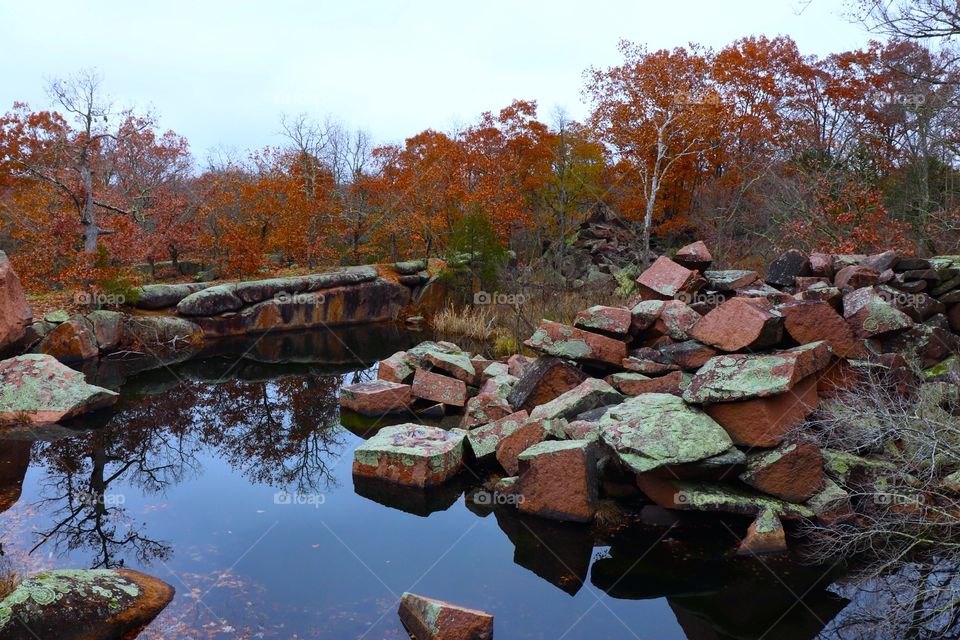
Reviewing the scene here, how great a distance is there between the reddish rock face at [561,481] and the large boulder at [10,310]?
11.6m

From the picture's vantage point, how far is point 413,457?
778 cm

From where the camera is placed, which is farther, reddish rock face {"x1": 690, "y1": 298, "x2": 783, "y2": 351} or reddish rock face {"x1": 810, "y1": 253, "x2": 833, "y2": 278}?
reddish rock face {"x1": 810, "y1": 253, "x2": 833, "y2": 278}

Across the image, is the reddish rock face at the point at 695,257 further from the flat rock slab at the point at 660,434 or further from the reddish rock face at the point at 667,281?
the flat rock slab at the point at 660,434

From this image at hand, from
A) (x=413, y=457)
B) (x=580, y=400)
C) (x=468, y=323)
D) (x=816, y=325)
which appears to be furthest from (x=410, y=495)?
(x=468, y=323)

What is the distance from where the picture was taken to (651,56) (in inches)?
810

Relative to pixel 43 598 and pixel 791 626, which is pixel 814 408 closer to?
pixel 791 626

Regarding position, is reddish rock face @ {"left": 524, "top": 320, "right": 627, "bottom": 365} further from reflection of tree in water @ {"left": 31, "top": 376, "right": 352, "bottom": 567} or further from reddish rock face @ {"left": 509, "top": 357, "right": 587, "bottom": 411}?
reflection of tree in water @ {"left": 31, "top": 376, "right": 352, "bottom": 567}

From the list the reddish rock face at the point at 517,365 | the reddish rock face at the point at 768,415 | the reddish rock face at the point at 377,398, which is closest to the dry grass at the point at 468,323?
the reddish rock face at the point at 517,365

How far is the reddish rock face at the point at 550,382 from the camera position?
358 inches

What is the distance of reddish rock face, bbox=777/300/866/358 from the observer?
284 inches

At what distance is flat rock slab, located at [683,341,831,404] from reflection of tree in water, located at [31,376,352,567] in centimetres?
490

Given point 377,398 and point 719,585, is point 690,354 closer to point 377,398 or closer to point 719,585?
point 719,585

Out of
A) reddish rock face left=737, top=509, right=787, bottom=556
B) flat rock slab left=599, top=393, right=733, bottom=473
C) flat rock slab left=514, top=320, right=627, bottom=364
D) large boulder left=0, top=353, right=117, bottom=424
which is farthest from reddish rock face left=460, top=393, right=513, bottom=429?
large boulder left=0, top=353, right=117, bottom=424

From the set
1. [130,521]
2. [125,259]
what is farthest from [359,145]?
[130,521]
